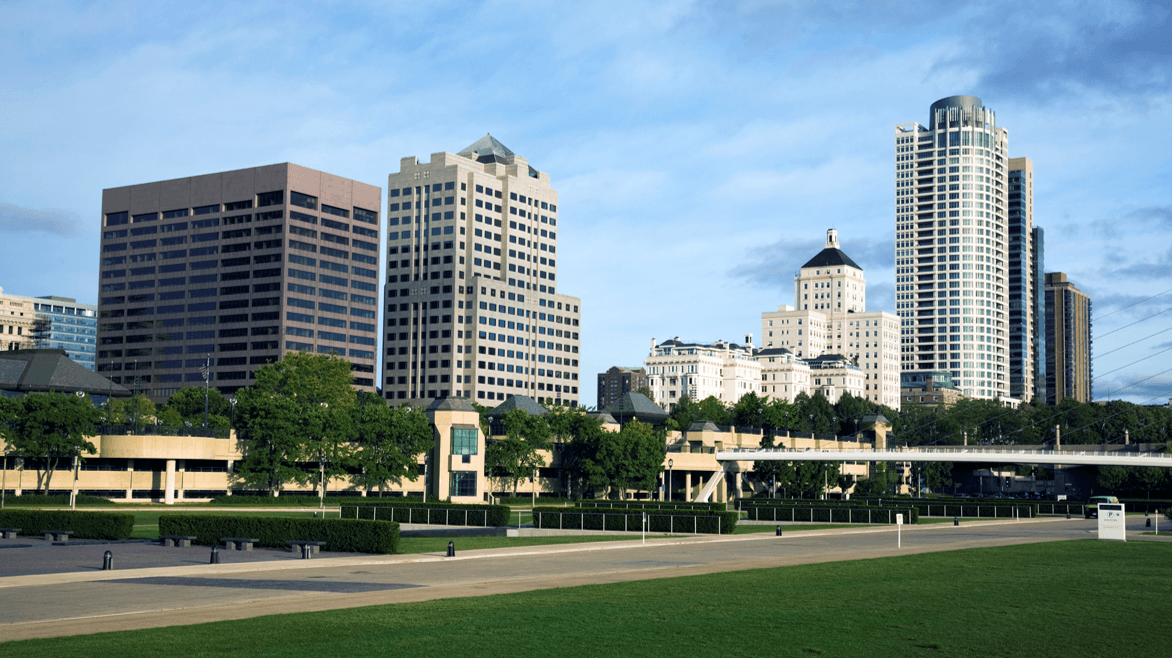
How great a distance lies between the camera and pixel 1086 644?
2205cm

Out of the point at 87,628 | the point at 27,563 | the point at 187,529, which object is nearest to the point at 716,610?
the point at 87,628

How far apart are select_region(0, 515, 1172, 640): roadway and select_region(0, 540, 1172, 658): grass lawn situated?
1908 mm

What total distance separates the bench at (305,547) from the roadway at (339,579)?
568 millimetres

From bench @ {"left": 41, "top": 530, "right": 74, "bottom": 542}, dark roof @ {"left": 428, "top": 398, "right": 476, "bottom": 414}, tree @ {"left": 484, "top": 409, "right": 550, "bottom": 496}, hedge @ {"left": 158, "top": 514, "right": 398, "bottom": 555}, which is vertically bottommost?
bench @ {"left": 41, "top": 530, "right": 74, "bottom": 542}

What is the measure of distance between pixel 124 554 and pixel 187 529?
22.6 feet

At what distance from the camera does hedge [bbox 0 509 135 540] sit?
49969 mm

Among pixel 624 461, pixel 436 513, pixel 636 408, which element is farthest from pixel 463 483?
pixel 636 408

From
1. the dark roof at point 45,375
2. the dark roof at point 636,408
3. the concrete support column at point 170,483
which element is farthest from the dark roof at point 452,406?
the dark roof at point 636,408

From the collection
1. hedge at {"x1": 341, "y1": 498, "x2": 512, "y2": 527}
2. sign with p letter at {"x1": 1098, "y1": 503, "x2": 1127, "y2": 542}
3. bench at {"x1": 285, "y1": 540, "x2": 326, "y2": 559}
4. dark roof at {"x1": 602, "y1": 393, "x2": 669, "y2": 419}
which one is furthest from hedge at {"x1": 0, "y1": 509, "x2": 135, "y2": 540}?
dark roof at {"x1": 602, "y1": 393, "x2": 669, "y2": 419}

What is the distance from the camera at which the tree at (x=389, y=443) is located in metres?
116

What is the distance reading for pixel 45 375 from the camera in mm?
118188

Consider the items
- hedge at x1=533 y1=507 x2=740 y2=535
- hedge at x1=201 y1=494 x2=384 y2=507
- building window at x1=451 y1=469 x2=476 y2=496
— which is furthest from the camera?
building window at x1=451 y1=469 x2=476 y2=496

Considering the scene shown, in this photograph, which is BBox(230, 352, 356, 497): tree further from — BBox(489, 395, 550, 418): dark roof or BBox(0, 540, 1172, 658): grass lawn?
BBox(0, 540, 1172, 658): grass lawn

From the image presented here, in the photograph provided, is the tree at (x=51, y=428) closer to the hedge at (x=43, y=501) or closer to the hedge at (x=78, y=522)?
the hedge at (x=43, y=501)
